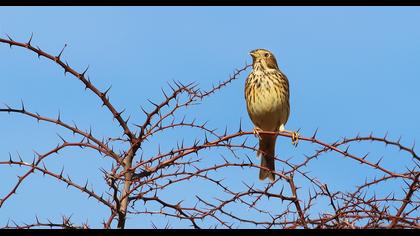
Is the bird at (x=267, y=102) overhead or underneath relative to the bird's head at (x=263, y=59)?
underneath

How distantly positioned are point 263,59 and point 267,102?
613 mm

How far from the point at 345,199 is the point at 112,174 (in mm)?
1081

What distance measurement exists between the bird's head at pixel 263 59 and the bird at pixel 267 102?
0.09 feet

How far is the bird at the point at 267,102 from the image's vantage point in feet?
21.5

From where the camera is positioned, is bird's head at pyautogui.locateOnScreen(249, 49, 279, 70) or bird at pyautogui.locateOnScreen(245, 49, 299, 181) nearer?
bird at pyautogui.locateOnScreen(245, 49, 299, 181)

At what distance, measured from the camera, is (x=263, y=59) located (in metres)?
7.01

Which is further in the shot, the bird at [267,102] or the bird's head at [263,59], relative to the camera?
the bird's head at [263,59]

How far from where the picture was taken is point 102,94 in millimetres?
3158

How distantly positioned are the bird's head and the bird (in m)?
0.03

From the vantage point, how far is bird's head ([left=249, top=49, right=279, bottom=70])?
6.98 metres

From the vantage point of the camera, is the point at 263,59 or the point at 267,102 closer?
the point at 267,102

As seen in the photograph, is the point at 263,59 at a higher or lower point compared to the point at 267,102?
higher
